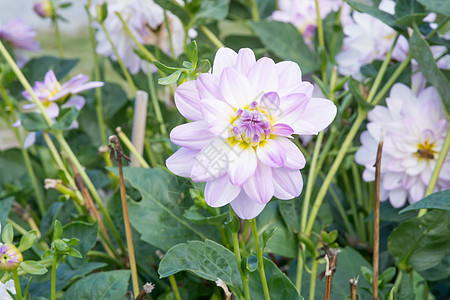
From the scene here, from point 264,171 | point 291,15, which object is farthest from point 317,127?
point 291,15

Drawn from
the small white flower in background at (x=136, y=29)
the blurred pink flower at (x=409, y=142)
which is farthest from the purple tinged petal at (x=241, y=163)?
the small white flower in background at (x=136, y=29)

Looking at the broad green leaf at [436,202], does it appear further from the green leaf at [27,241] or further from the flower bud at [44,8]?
the flower bud at [44,8]

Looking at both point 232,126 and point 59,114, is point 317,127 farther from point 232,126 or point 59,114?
point 59,114

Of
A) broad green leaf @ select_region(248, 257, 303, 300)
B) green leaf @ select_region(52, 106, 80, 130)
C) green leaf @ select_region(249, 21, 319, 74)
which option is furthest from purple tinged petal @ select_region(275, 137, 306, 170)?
green leaf @ select_region(249, 21, 319, 74)

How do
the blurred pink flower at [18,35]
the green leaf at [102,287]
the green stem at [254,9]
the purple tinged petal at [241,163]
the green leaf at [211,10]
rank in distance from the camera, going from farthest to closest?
1. the green stem at [254,9]
2. the blurred pink flower at [18,35]
3. the green leaf at [211,10]
4. the green leaf at [102,287]
5. the purple tinged petal at [241,163]

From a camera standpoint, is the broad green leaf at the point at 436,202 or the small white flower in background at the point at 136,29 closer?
the broad green leaf at the point at 436,202

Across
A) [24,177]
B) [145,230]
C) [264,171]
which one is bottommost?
[24,177]
